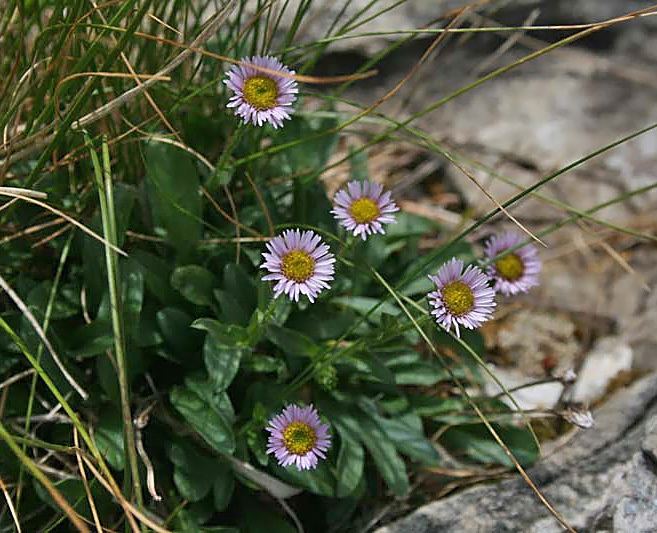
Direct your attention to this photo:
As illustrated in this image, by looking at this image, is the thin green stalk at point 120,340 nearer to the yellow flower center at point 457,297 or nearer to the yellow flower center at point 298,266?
the yellow flower center at point 298,266

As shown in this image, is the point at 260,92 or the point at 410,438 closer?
the point at 260,92

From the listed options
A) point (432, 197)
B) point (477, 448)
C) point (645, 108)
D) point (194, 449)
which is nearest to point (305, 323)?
point (194, 449)

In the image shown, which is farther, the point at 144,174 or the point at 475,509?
the point at 144,174

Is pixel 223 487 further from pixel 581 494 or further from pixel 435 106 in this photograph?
pixel 435 106

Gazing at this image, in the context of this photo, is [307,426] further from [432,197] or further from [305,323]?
[432,197]

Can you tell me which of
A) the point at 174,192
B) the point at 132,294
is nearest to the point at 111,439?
the point at 132,294

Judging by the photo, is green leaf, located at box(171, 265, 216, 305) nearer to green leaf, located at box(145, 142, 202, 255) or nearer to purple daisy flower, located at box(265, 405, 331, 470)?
green leaf, located at box(145, 142, 202, 255)

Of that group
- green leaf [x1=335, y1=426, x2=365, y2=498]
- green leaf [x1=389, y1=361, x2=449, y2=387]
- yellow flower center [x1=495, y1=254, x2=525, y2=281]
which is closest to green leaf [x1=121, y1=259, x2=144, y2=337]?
green leaf [x1=335, y1=426, x2=365, y2=498]
